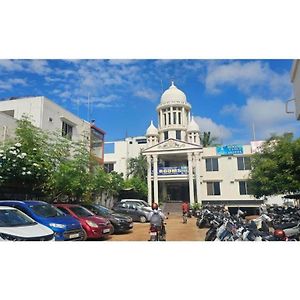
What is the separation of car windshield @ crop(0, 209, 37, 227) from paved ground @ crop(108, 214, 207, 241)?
1.77m

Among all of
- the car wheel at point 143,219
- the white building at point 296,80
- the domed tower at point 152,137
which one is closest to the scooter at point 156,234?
the car wheel at point 143,219

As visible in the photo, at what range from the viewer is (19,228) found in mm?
4262

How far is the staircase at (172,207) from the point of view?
6.11m

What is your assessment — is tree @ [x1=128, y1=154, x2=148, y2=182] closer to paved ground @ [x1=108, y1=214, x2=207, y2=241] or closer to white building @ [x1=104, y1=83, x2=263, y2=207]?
white building @ [x1=104, y1=83, x2=263, y2=207]

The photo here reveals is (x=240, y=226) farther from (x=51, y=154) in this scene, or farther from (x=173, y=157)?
(x=51, y=154)

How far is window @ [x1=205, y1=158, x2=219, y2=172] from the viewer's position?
7.64 m

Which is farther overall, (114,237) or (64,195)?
(64,195)

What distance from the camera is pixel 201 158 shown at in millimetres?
7586

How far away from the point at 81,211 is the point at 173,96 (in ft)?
9.90

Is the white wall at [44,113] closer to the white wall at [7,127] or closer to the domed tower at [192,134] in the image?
the white wall at [7,127]
